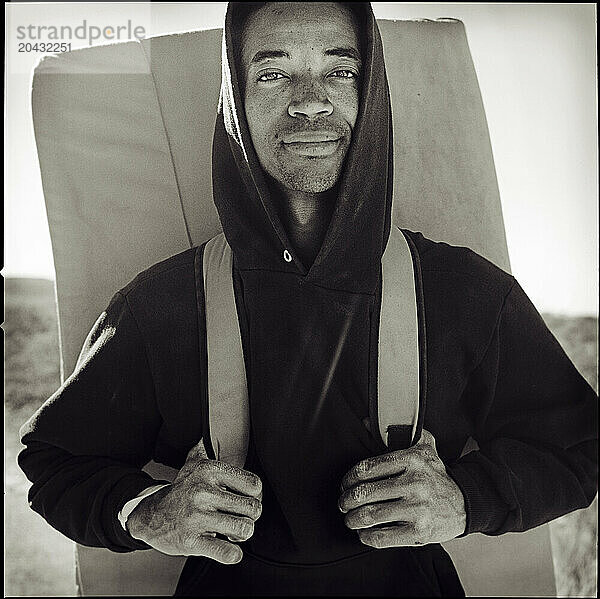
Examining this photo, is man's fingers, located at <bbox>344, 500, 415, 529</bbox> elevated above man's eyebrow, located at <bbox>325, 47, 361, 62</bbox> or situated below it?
below

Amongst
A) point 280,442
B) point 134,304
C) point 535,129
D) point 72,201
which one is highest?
point 535,129

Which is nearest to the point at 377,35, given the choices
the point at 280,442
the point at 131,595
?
the point at 280,442

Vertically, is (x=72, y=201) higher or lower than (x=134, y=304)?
higher

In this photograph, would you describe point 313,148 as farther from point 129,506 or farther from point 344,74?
point 129,506

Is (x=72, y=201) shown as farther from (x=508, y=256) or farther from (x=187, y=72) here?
(x=508, y=256)

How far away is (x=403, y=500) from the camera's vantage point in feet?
4.18

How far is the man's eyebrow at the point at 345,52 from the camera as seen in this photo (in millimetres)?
1296

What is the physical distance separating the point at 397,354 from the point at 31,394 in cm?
60

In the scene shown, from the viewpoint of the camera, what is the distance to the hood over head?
4.20 ft

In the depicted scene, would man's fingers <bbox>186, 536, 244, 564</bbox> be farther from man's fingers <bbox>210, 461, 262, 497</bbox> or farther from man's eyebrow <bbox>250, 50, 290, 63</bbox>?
man's eyebrow <bbox>250, 50, 290, 63</bbox>

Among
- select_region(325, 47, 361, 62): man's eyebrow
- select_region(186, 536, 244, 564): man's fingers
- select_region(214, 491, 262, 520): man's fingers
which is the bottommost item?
select_region(186, 536, 244, 564): man's fingers

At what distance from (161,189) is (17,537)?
0.63 m

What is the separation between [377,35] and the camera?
1.32 m

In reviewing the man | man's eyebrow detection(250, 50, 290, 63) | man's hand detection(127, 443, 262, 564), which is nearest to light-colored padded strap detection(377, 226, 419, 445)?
the man
